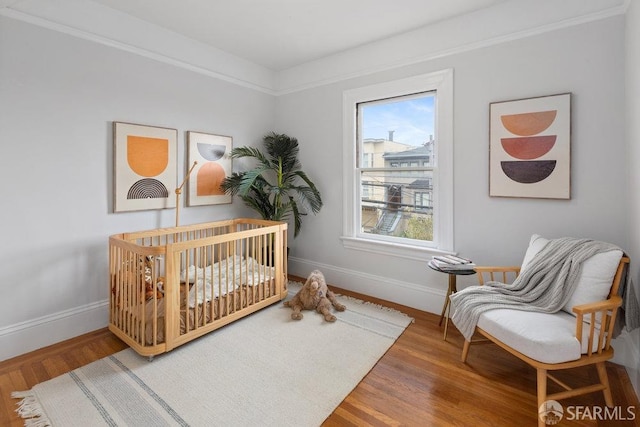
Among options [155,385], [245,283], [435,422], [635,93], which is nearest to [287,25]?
[245,283]

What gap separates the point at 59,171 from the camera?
2.27 metres

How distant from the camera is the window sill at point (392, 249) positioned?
282 cm

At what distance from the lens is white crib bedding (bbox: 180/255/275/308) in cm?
228

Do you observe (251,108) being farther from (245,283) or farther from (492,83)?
(492,83)

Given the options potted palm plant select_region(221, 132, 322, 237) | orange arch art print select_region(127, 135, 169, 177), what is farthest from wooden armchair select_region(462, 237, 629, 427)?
orange arch art print select_region(127, 135, 169, 177)

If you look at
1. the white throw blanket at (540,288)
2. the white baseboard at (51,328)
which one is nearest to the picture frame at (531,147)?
the white throw blanket at (540,288)

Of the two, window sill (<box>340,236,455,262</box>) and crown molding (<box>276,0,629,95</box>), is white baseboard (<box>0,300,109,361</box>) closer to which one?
window sill (<box>340,236,455,262</box>)

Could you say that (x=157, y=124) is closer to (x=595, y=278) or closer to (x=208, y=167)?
(x=208, y=167)

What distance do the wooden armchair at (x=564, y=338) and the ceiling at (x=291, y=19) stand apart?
2.30m

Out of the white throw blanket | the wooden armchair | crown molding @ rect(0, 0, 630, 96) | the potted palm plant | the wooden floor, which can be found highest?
crown molding @ rect(0, 0, 630, 96)

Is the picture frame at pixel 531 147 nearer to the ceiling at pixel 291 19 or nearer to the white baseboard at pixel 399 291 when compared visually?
the ceiling at pixel 291 19

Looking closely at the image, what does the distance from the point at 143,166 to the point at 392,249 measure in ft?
8.00

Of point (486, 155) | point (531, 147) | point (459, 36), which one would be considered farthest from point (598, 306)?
point (459, 36)

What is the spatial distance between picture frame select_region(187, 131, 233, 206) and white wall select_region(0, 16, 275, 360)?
1.26 feet
